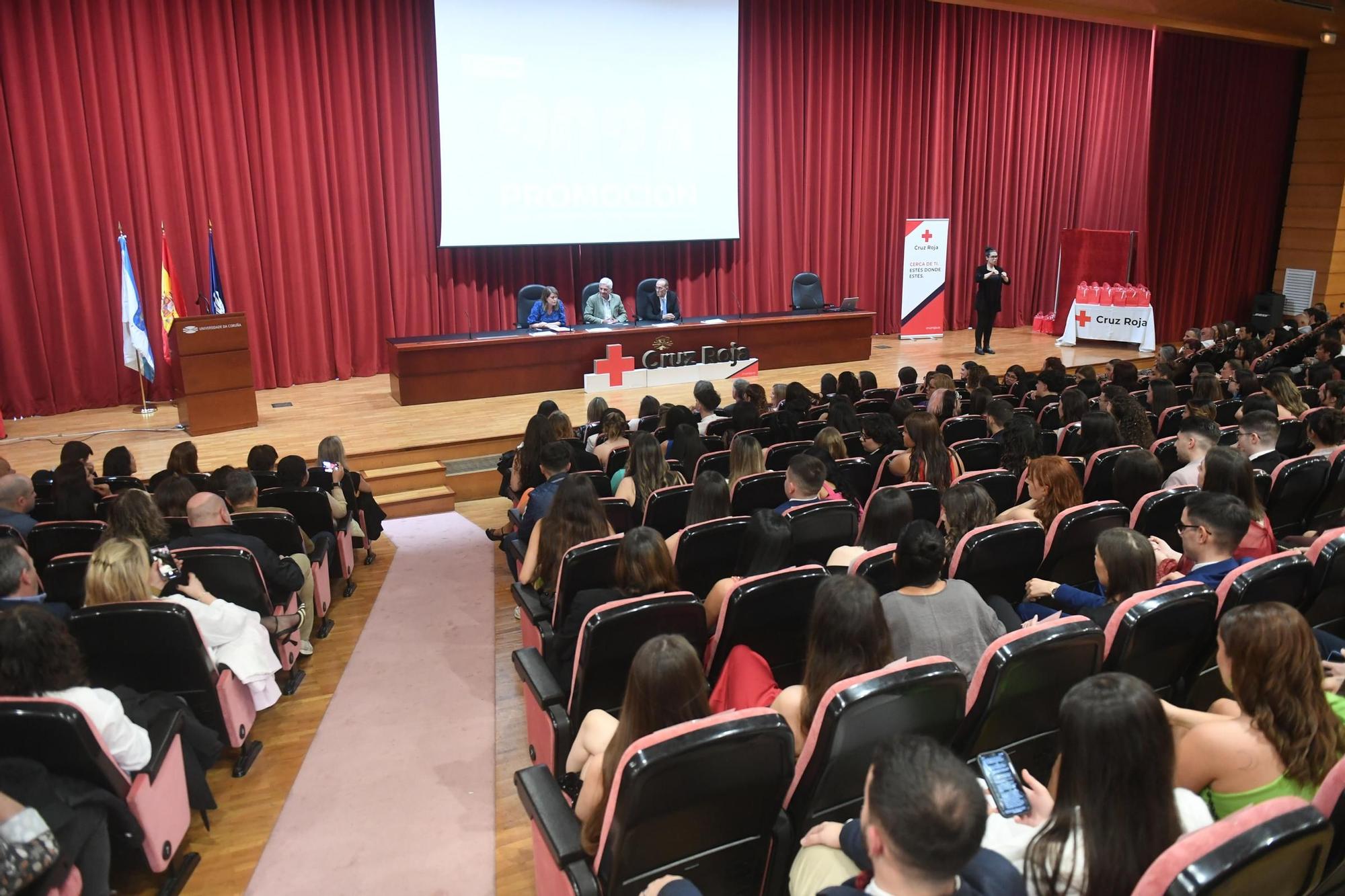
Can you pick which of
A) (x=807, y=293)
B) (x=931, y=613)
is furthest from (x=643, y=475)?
(x=807, y=293)

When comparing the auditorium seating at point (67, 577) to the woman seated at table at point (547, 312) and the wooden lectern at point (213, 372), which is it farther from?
the woman seated at table at point (547, 312)

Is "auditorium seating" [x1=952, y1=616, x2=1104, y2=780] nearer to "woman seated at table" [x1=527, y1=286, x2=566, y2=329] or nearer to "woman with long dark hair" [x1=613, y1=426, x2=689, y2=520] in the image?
"woman with long dark hair" [x1=613, y1=426, x2=689, y2=520]

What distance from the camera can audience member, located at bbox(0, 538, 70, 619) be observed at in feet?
10.2

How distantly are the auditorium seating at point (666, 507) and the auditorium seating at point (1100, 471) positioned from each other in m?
1.91

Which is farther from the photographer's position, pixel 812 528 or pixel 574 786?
pixel 812 528

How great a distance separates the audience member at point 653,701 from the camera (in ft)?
6.75

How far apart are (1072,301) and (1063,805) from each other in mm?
12204

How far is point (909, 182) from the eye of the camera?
512 inches

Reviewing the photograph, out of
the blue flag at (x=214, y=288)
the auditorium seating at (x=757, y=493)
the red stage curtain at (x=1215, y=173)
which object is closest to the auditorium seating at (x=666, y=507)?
the auditorium seating at (x=757, y=493)

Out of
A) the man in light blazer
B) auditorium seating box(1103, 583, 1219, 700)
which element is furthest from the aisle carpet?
the man in light blazer

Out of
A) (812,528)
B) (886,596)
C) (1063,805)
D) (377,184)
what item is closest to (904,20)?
(377,184)

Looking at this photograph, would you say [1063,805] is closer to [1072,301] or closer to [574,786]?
A: [574,786]

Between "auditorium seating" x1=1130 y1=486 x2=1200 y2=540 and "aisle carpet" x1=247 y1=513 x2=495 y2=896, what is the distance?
256 centimetres

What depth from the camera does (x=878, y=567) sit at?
10.3ft
